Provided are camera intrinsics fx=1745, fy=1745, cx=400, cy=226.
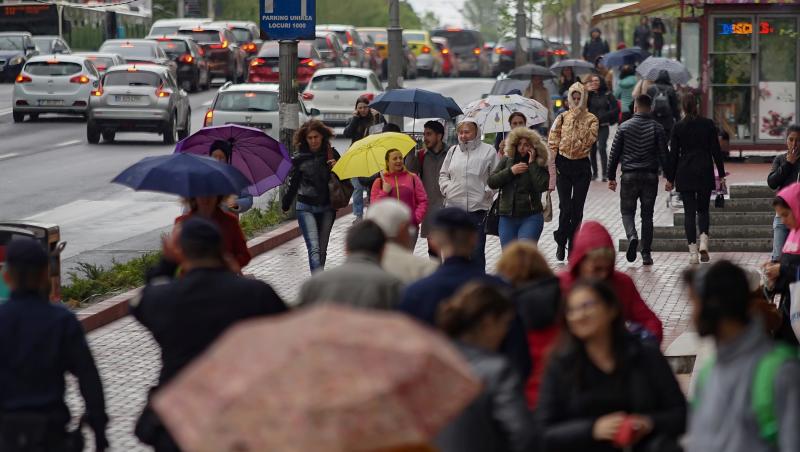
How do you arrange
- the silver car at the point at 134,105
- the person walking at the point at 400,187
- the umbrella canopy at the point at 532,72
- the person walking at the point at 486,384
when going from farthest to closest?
Result: the silver car at the point at 134,105
the umbrella canopy at the point at 532,72
the person walking at the point at 400,187
the person walking at the point at 486,384

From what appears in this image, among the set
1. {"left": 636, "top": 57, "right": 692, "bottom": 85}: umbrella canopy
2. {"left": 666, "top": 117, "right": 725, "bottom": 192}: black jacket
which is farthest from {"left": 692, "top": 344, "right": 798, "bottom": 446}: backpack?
{"left": 636, "top": 57, "right": 692, "bottom": 85}: umbrella canopy

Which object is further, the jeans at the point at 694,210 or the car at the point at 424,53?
the car at the point at 424,53

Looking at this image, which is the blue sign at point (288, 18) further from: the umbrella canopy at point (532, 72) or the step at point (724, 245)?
the umbrella canopy at point (532, 72)

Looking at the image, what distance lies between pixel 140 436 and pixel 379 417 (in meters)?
3.50

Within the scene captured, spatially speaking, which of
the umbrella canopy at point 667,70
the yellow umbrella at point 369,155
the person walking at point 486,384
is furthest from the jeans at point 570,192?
the person walking at point 486,384

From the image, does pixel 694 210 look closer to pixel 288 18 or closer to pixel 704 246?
pixel 704 246

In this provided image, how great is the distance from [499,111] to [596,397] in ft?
39.5

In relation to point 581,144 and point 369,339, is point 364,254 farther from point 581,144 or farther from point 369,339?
point 581,144

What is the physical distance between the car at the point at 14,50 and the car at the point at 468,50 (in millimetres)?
23715

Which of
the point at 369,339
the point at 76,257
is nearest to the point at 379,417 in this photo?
the point at 369,339

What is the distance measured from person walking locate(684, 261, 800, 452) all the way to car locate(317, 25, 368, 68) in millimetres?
50023

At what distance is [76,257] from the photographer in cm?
1766

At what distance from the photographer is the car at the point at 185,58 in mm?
49531

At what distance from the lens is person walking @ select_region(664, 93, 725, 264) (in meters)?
16.5
